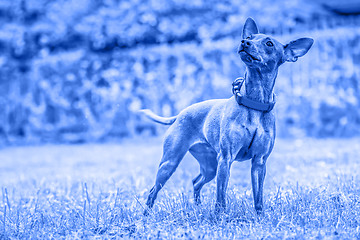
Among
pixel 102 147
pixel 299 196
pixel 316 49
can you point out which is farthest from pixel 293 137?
pixel 299 196

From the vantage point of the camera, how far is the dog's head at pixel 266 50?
254cm

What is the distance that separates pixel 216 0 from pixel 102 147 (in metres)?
3.81

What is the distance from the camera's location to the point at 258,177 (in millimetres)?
2816

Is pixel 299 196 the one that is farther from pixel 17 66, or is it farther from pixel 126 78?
pixel 17 66

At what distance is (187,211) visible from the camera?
2961mm

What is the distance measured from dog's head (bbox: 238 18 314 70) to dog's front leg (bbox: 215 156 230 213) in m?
0.61

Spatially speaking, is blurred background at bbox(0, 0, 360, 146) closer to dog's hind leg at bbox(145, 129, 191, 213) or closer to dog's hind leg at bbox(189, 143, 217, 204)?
dog's hind leg at bbox(189, 143, 217, 204)

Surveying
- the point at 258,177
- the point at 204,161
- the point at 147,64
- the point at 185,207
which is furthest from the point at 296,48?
the point at 147,64

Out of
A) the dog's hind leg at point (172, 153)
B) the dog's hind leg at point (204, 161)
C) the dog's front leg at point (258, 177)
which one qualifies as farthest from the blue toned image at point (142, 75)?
the dog's front leg at point (258, 177)

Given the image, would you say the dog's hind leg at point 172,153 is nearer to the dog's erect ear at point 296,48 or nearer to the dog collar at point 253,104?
the dog collar at point 253,104

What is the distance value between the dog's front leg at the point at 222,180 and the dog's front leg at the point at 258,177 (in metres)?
0.20

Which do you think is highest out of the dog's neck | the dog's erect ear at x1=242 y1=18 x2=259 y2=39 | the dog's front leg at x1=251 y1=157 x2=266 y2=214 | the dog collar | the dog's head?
the dog's erect ear at x1=242 y1=18 x2=259 y2=39

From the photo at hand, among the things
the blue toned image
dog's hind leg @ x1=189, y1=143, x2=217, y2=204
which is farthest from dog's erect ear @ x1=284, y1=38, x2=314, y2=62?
the blue toned image

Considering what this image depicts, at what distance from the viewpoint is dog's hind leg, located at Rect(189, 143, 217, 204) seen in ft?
10.0
